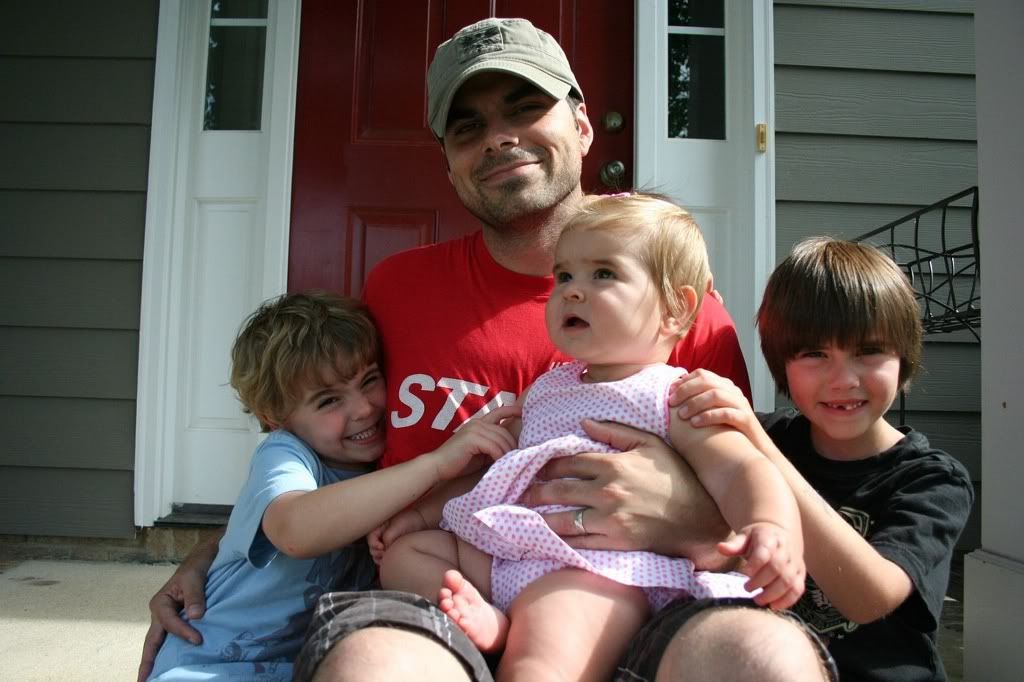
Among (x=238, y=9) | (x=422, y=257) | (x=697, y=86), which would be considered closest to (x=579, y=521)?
(x=422, y=257)

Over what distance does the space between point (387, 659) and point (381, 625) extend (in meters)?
0.06

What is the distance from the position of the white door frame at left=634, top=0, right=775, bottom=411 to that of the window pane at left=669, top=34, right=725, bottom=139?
50 millimetres

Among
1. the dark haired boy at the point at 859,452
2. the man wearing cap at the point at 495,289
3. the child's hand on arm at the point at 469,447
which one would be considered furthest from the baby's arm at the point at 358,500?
the dark haired boy at the point at 859,452

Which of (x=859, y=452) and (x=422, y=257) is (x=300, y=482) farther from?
(x=859, y=452)

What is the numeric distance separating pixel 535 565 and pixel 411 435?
402 millimetres

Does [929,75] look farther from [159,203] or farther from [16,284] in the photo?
[16,284]

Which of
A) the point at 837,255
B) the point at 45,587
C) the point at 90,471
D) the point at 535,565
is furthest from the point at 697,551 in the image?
the point at 90,471

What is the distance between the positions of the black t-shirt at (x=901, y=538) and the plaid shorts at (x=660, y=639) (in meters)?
0.28

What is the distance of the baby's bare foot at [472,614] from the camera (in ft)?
3.13

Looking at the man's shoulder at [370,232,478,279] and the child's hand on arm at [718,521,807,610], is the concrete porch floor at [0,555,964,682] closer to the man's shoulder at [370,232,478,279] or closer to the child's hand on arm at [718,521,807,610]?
the man's shoulder at [370,232,478,279]

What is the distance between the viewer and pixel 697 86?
2809 millimetres

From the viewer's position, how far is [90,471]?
2723 mm

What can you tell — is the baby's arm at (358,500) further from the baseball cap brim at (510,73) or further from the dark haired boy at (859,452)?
the baseball cap brim at (510,73)

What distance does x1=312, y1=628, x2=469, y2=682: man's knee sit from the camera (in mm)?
813
